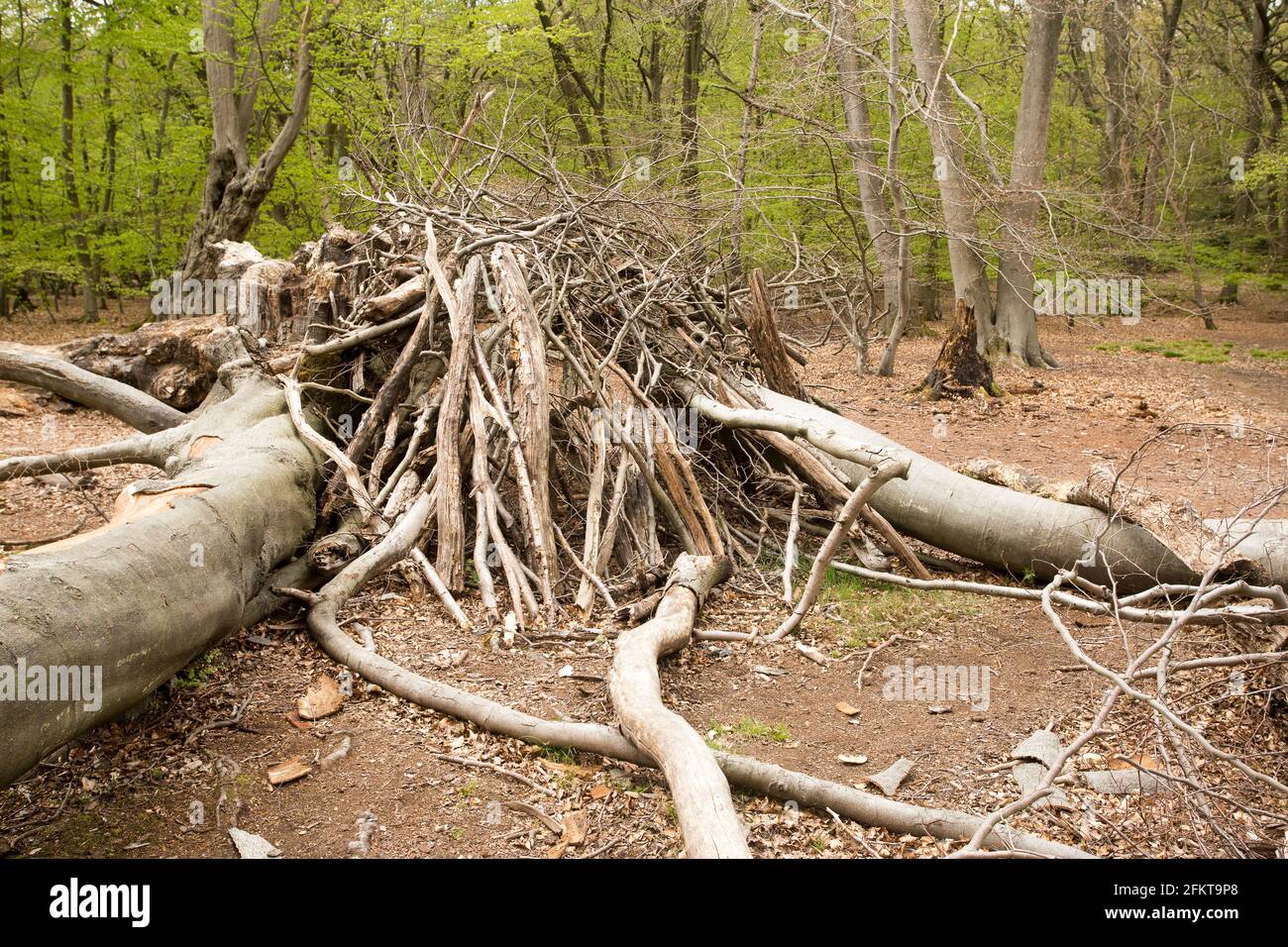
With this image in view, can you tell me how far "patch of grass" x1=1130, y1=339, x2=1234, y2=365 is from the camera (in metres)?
13.8

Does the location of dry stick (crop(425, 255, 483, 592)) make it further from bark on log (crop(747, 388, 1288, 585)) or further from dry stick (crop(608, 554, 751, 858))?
bark on log (crop(747, 388, 1288, 585))

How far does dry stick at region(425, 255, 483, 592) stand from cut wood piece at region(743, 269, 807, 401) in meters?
2.13

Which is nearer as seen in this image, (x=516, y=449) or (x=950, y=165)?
(x=516, y=449)

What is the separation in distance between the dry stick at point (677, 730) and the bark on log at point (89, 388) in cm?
494

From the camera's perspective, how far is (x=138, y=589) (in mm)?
3023

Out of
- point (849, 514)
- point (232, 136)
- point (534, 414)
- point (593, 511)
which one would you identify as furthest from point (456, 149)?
point (232, 136)

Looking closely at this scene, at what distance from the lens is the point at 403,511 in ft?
17.1

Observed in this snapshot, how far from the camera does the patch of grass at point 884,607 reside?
15.9ft

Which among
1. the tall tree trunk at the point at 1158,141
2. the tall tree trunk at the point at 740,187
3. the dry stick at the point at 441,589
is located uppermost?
the tall tree trunk at the point at 1158,141

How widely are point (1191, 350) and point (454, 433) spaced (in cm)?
1407

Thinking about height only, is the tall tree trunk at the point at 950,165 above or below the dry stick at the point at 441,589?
above

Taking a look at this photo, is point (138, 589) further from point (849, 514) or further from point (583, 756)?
point (849, 514)

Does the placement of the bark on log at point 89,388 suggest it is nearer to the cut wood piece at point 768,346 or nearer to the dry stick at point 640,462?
the dry stick at point 640,462

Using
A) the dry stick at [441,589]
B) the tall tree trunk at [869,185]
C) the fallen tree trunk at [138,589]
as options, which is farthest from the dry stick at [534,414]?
the tall tree trunk at [869,185]
